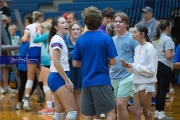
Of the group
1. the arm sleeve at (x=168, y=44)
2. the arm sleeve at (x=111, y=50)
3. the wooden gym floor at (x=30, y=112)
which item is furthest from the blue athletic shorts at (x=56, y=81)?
the arm sleeve at (x=168, y=44)

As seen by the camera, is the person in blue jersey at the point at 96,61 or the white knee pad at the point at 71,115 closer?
the person in blue jersey at the point at 96,61

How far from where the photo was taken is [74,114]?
18.5 ft

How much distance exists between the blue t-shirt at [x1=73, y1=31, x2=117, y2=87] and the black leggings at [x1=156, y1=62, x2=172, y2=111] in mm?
2861

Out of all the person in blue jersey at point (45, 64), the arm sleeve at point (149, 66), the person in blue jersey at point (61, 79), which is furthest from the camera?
the person in blue jersey at point (45, 64)

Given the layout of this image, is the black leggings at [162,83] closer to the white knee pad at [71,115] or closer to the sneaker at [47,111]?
the sneaker at [47,111]

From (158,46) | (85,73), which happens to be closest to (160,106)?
(158,46)

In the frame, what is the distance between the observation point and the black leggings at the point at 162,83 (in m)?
7.79

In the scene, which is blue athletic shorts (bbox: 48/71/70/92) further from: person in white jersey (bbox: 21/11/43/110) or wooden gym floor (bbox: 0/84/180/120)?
person in white jersey (bbox: 21/11/43/110)

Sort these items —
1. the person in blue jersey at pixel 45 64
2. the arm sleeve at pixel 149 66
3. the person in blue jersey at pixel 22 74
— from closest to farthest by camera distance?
the arm sleeve at pixel 149 66
the person in blue jersey at pixel 45 64
the person in blue jersey at pixel 22 74

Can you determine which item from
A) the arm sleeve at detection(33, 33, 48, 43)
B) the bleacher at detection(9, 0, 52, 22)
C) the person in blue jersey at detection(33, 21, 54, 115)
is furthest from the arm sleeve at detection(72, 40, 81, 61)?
the bleacher at detection(9, 0, 52, 22)

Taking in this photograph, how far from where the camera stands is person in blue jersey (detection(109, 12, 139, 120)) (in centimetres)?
604

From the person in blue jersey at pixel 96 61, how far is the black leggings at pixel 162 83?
2.78 meters

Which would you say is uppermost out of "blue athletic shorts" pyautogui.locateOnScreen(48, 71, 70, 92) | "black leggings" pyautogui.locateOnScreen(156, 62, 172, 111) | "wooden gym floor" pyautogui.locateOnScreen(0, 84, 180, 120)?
"blue athletic shorts" pyautogui.locateOnScreen(48, 71, 70, 92)

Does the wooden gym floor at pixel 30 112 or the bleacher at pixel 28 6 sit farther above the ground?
the bleacher at pixel 28 6
